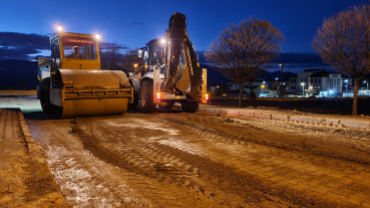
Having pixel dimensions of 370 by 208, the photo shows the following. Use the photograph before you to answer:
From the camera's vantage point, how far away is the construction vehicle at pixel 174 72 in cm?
1309

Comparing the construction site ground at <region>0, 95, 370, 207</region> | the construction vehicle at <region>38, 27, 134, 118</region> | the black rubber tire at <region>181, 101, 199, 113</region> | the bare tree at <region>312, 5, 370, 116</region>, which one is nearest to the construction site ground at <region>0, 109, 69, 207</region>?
the construction site ground at <region>0, 95, 370, 207</region>

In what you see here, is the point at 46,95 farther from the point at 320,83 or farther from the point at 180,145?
the point at 320,83

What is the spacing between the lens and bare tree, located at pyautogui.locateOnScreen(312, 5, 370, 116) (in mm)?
12523

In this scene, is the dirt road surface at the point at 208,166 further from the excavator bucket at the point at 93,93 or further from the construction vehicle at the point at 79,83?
the construction vehicle at the point at 79,83

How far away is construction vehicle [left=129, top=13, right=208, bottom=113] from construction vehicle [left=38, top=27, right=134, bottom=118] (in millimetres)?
1381

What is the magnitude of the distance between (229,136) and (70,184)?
492 centimetres

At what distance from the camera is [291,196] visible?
407 centimetres

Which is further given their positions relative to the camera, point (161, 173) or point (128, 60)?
point (128, 60)

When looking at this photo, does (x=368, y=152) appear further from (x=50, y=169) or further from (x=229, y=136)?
(x=50, y=169)

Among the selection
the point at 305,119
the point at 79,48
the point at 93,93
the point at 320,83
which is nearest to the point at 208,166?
the point at 305,119

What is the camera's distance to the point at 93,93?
11211 mm

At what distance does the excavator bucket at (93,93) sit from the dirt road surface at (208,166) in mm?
1784

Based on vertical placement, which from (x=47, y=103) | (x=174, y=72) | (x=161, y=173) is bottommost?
(x=161, y=173)

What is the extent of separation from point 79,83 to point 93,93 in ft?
2.05
